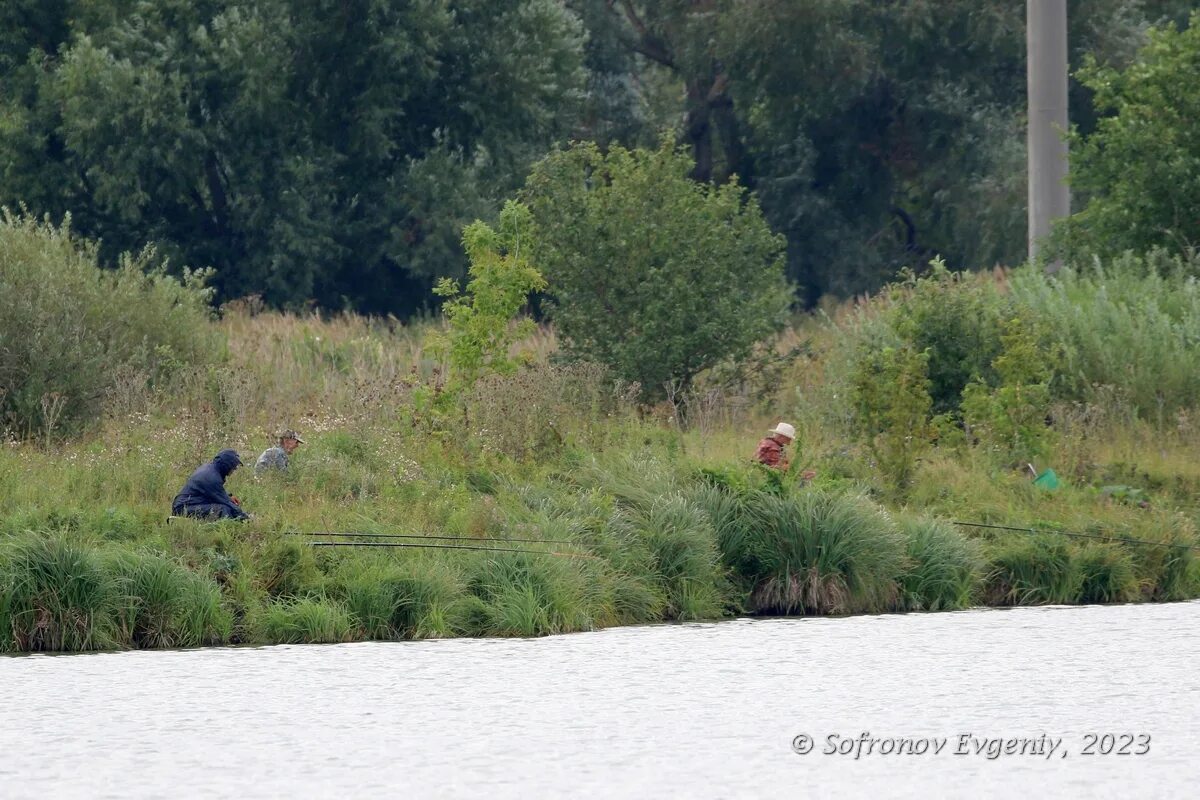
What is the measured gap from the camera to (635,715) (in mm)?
10820

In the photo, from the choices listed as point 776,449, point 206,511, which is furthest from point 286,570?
point 776,449

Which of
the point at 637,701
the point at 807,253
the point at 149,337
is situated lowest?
the point at 807,253

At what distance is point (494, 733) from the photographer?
33.7 ft

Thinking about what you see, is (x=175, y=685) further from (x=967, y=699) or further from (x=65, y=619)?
(x=967, y=699)

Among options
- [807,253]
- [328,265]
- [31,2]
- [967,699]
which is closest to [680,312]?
[967,699]

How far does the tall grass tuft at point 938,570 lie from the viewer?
52.0 feet

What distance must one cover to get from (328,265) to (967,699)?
29573mm

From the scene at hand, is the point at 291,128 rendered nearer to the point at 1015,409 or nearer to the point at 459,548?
the point at 1015,409

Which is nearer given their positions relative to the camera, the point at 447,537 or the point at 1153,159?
the point at 447,537

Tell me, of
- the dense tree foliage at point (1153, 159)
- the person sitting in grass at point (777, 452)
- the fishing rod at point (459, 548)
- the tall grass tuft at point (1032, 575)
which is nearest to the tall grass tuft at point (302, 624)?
the fishing rod at point (459, 548)

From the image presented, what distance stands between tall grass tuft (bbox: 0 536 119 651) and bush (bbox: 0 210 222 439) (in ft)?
13.6

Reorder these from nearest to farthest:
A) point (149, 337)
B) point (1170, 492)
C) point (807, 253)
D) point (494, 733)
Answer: point (494, 733), point (1170, 492), point (149, 337), point (807, 253)

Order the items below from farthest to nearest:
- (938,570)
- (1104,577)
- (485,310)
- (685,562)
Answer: (485,310) < (1104,577) < (938,570) < (685,562)

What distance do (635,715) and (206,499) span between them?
5.08m
